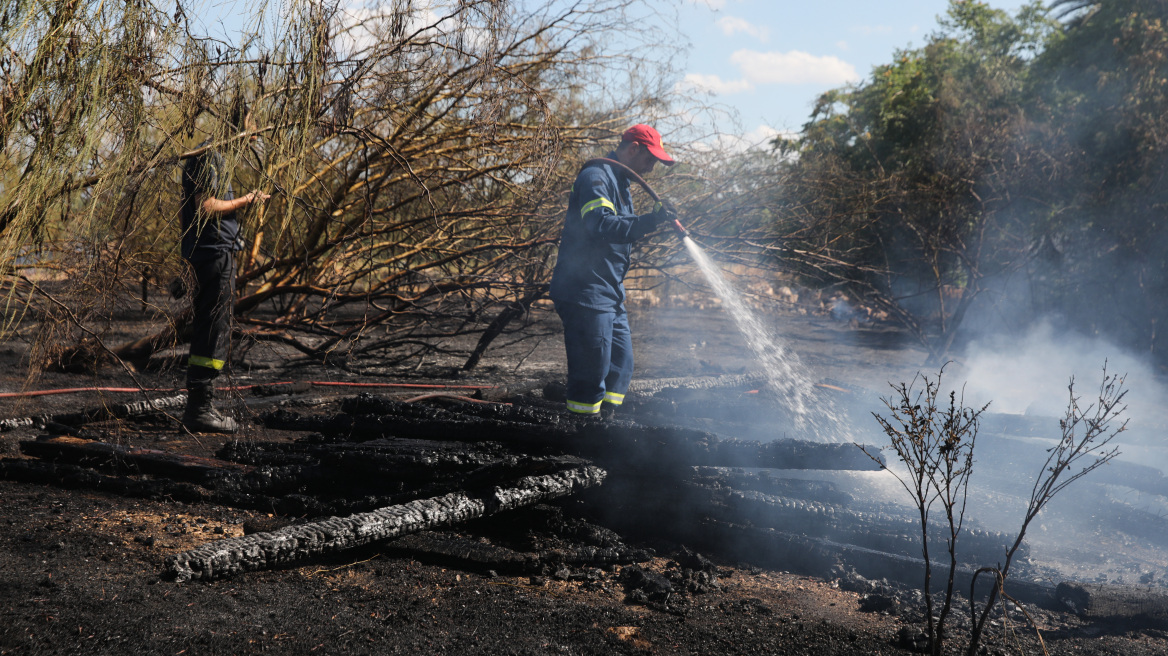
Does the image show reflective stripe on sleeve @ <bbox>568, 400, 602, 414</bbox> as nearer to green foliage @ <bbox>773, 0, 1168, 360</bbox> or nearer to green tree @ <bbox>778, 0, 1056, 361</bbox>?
green tree @ <bbox>778, 0, 1056, 361</bbox>

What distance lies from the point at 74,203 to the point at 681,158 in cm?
551

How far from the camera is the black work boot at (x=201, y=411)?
4.52 meters

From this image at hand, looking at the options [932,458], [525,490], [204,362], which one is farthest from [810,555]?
[204,362]

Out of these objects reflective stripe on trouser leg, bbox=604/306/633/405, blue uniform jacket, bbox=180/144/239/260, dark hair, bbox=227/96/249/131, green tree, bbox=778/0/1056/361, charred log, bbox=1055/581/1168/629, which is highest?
green tree, bbox=778/0/1056/361

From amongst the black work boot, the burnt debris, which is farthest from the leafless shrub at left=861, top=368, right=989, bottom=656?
the black work boot

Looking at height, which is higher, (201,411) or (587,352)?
→ (587,352)

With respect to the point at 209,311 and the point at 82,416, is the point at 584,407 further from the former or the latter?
the point at 82,416

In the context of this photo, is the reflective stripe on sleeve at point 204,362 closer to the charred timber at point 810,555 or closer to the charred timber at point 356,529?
the charred timber at point 356,529

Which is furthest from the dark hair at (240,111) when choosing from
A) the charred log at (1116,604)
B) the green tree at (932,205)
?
the green tree at (932,205)

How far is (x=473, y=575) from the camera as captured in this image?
2893mm

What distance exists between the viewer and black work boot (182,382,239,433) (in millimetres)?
4520

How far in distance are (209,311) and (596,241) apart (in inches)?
101

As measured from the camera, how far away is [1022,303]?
11.7 metres

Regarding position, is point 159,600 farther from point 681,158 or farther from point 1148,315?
point 1148,315
